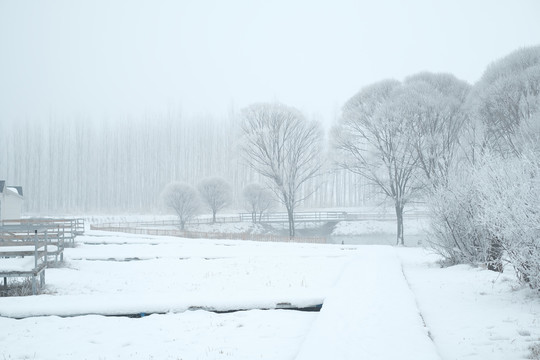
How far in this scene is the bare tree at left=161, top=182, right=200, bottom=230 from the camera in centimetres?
4900

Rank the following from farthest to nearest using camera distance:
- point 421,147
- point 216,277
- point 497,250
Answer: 1. point 421,147
2. point 216,277
3. point 497,250

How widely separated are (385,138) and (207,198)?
2861 cm

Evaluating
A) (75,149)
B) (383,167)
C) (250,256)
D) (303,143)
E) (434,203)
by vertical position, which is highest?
(75,149)

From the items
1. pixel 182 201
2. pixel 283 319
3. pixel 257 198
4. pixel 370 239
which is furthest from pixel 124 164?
pixel 283 319

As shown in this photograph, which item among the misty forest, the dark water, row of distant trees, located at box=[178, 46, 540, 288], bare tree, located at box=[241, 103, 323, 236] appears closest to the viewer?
the misty forest

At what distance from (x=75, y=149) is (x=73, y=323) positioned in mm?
92744

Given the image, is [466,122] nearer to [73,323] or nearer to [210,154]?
[73,323]

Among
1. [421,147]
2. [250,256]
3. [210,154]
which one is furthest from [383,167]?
[210,154]

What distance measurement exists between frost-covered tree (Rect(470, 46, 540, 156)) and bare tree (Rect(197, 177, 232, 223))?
33.5 meters

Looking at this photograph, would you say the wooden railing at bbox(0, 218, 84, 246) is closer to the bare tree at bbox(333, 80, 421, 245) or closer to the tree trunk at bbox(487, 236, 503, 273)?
the tree trunk at bbox(487, 236, 503, 273)

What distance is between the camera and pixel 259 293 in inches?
386

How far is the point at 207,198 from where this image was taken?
53.0 metres

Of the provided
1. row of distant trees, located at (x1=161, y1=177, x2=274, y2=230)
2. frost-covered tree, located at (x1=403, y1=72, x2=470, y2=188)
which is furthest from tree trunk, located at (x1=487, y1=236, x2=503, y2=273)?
row of distant trees, located at (x1=161, y1=177, x2=274, y2=230)

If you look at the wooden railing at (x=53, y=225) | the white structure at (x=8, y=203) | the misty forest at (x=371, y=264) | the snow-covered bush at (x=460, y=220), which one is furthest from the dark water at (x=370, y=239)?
the white structure at (x=8, y=203)
